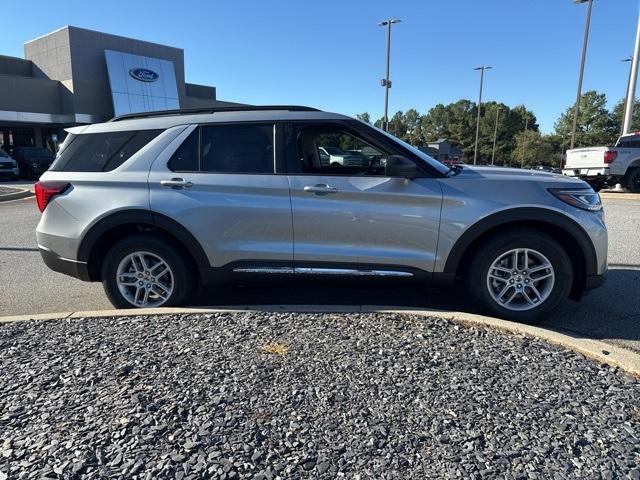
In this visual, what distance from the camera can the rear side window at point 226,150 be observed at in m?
4.08

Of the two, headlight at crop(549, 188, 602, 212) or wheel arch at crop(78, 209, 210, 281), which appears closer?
headlight at crop(549, 188, 602, 212)

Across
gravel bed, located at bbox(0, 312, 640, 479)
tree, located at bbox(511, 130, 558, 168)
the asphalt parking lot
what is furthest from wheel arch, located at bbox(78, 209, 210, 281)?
tree, located at bbox(511, 130, 558, 168)

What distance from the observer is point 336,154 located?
14.5ft

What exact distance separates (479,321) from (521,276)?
1.96ft

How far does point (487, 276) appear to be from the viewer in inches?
154

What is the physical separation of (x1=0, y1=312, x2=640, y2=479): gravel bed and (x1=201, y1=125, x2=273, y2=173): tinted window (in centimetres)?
138

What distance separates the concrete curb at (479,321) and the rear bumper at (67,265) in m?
0.43

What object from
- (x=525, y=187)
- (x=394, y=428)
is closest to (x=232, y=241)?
(x=394, y=428)

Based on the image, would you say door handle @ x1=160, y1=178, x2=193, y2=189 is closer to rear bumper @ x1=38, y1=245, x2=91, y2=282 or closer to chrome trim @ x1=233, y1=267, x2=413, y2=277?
chrome trim @ x1=233, y1=267, x2=413, y2=277

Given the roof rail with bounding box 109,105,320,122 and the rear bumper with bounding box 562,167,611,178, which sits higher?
the roof rail with bounding box 109,105,320,122

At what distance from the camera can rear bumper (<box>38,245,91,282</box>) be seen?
4.21 meters

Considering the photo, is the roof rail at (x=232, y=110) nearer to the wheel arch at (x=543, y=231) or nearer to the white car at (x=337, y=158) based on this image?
the white car at (x=337, y=158)

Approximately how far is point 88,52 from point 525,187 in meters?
40.2

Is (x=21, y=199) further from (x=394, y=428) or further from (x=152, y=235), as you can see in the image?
(x=394, y=428)
